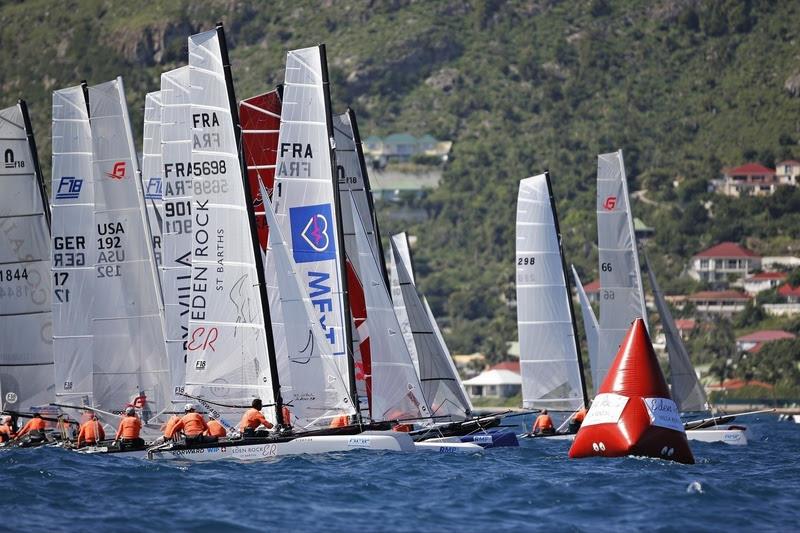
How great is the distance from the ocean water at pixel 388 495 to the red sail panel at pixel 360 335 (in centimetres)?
328

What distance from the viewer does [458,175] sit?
7229 inches

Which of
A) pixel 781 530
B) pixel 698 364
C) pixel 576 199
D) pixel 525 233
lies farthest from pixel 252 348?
pixel 576 199

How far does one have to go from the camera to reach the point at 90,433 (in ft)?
112

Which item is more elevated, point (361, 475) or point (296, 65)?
point (296, 65)

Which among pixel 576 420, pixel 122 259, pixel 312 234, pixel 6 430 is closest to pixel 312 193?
pixel 312 234

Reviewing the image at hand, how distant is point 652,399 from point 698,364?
89088 mm

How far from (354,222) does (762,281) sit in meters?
106

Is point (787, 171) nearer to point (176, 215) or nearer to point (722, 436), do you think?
point (722, 436)

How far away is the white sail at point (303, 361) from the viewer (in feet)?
111

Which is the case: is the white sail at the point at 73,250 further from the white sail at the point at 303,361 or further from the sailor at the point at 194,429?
the sailor at the point at 194,429

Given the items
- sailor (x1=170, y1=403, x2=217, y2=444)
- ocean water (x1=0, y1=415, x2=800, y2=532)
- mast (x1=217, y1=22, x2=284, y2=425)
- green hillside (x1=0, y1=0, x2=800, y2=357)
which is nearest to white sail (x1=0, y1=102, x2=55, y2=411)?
ocean water (x1=0, y1=415, x2=800, y2=532)

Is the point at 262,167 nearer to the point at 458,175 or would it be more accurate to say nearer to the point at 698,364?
the point at 698,364

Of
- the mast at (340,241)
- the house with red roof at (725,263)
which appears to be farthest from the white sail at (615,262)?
the house with red roof at (725,263)

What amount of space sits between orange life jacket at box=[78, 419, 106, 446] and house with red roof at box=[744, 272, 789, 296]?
354 feet
